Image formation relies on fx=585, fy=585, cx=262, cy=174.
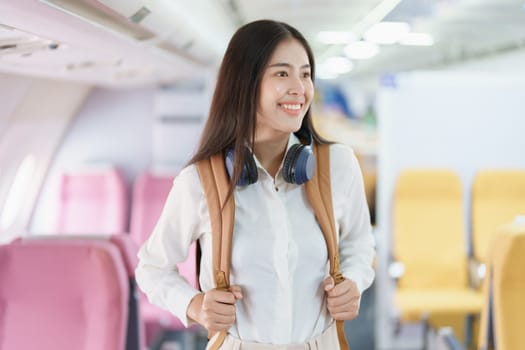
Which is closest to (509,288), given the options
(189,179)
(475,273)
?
(189,179)

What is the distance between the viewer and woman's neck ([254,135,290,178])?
162 centimetres

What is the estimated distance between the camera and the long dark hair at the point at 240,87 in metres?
1.51

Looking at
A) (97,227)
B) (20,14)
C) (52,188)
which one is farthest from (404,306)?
(20,14)

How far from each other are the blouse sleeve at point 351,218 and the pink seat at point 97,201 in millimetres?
3101

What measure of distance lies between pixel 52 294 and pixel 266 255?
0.97 m

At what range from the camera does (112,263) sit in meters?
2.04

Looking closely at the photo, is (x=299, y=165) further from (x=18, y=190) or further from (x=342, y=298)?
(x=18, y=190)

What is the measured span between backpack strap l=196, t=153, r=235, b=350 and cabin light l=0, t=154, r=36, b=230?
2.41m

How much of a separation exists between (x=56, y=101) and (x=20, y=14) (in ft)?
7.59

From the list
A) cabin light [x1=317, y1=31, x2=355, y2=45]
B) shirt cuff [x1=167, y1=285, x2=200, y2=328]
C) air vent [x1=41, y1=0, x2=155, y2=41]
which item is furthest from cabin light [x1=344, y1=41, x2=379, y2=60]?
shirt cuff [x1=167, y1=285, x2=200, y2=328]

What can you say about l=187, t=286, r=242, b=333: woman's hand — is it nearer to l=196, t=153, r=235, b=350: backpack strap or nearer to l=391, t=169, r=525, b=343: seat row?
l=196, t=153, r=235, b=350: backpack strap

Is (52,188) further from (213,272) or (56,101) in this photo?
(213,272)

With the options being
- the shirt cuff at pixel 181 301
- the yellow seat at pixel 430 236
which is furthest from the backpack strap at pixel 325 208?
the yellow seat at pixel 430 236

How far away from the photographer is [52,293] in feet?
6.81
